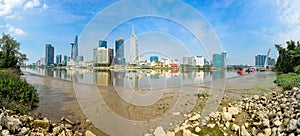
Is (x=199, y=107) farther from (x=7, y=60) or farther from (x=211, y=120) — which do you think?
(x=7, y=60)

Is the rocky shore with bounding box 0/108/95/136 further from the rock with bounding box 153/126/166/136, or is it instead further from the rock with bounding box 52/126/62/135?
the rock with bounding box 153/126/166/136

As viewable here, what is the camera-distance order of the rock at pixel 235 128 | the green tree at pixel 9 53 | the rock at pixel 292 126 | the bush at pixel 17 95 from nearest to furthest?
the rock at pixel 292 126 → the rock at pixel 235 128 → the bush at pixel 17 95 → the green tree at pixel 9 53

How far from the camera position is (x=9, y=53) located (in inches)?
1379

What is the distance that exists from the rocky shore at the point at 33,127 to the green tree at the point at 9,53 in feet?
96.5

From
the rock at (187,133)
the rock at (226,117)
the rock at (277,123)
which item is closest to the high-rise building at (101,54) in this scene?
the rock at (187,133)

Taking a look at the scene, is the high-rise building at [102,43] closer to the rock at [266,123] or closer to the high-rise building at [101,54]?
the high-rise building at [101,54]

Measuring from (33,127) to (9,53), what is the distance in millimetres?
35562

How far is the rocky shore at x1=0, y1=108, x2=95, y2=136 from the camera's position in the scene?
207 inches

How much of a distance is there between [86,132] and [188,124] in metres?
3.43

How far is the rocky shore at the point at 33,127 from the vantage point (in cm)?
526

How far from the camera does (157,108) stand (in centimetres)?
977

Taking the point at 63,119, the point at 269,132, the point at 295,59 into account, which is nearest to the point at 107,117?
the point at 63,119

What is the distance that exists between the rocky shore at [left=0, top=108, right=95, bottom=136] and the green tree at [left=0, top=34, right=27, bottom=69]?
29402 mm

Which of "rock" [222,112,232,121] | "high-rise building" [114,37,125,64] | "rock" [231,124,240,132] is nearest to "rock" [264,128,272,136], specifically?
"rock" [231,124,240,132]
